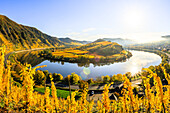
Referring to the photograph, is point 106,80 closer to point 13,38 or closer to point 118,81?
point 118,81

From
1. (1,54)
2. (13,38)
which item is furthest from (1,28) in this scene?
(1,54)

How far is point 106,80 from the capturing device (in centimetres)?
3988

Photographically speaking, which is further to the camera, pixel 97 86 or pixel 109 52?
pixel 109 52

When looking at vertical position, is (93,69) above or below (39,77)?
below

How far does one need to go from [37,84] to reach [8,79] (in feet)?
92.2

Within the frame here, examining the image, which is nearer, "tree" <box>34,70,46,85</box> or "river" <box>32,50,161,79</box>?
"tree" <box>34,70,46,85</box>

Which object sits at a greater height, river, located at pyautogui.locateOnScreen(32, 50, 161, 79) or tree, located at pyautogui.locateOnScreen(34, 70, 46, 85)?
tree, located at pyautogui.locateOnScreen(34, 70, 46, 85)

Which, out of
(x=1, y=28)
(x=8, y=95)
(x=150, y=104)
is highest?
(x=1, y=28)

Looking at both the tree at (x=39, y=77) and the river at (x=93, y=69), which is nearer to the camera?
the tree at (x=39, y=77)

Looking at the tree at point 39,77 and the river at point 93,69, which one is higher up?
the tree at point 39,77

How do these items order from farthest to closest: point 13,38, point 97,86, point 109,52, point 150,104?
point 13,38
point 109,52
point 97,86
point 150,104

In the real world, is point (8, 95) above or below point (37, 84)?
above

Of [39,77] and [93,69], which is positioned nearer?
[39,77]

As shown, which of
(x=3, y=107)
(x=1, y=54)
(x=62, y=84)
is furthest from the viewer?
(x=62, y=84)
